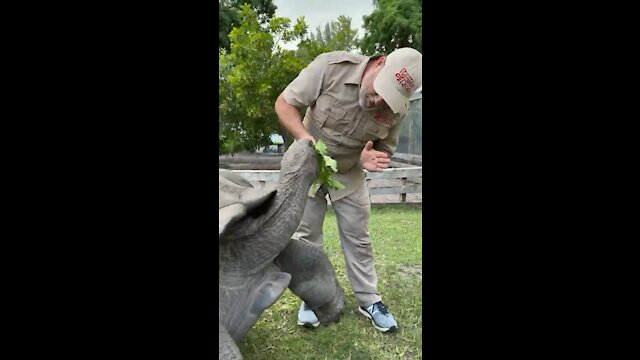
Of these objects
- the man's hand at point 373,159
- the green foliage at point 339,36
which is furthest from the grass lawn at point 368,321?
the green foliage at point 339,36

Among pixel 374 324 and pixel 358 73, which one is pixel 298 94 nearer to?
pixel 358 73

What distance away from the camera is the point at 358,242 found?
159 centimetres

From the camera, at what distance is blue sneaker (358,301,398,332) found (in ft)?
4.89

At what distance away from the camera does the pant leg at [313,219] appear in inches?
62.1

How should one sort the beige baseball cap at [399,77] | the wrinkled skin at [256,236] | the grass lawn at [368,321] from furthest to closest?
the grass lawn at [368,321]
the beige baseball cap at [399,77]
the wrinkled skin at [256,236]

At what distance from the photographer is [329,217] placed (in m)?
1.67

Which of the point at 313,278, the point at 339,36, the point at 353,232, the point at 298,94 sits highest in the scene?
the point at 339,36

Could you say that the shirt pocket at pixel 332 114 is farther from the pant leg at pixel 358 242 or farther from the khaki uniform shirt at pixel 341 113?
the pant leg at pixel 358 242

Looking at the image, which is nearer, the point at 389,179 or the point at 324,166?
the point at 324,166

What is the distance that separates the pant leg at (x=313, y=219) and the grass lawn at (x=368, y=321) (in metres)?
0.08

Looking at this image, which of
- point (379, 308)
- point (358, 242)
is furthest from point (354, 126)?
point (379, 308)

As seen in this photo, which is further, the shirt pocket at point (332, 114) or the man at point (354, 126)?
the shirt pocket at point (332, 114)

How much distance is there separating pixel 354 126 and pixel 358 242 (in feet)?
1.33
